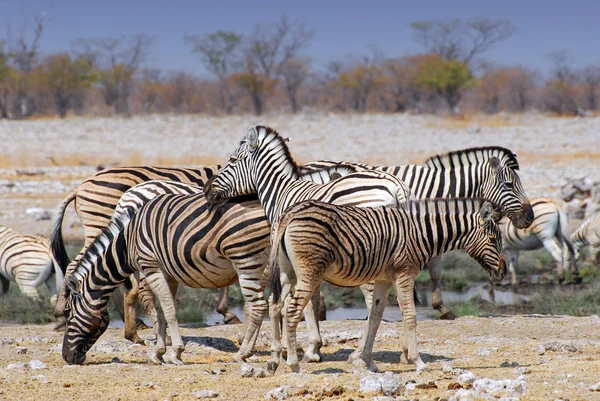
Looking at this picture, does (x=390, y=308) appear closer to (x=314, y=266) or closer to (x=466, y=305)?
(x=466, y=305)

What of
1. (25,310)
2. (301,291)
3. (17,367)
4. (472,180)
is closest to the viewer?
(301,291)

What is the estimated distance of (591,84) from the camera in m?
64.8

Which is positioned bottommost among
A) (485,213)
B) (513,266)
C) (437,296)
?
(513,266)

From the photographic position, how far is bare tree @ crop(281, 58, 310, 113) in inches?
2517

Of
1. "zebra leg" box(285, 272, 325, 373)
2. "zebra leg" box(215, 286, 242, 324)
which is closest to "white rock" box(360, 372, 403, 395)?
"zebra leg" box(285, 272, 325, 373)

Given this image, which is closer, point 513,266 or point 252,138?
point 252,138

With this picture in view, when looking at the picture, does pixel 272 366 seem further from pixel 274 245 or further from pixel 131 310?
pixel 131 310

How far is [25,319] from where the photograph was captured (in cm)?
1122

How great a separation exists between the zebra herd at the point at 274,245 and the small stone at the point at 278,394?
77 centimetres

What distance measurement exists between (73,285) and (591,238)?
11.0 m

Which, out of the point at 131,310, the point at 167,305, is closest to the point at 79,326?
the point at 167,305

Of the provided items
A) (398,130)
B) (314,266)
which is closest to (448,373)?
(314,266)

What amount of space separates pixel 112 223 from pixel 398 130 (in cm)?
3304

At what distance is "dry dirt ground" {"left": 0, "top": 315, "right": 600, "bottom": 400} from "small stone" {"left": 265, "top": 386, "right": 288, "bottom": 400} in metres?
0.05
